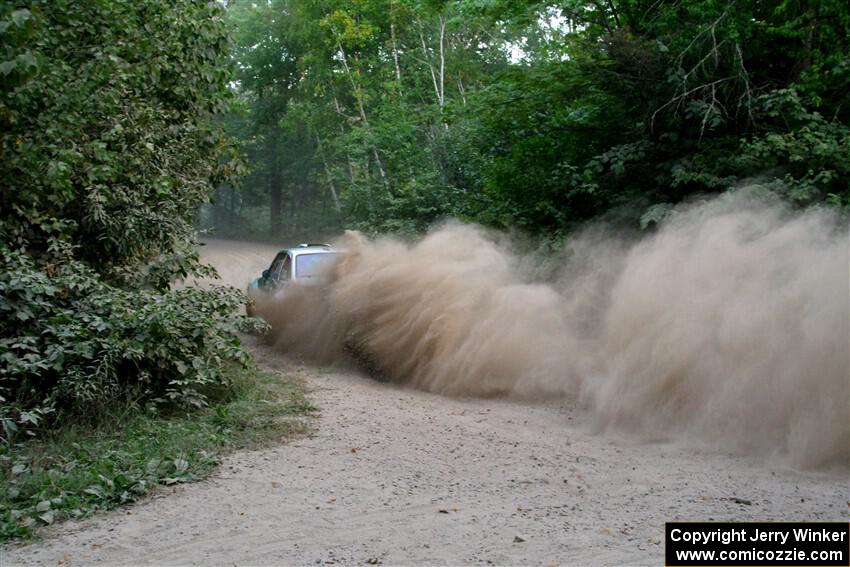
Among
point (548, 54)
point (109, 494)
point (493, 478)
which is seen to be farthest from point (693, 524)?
point (548, 54)

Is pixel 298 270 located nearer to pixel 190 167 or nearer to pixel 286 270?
pixel 286 270

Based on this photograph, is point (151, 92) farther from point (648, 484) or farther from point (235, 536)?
point (648, 484)

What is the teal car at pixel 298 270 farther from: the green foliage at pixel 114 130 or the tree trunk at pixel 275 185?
the tree trunk at pixel 275 185

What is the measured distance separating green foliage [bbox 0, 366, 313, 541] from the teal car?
15.0 feet

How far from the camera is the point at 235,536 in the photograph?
5.70 m

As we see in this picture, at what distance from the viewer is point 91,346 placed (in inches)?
349

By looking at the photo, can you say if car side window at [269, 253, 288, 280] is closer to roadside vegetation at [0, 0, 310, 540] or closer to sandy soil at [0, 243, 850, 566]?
roadside vegetation at [0, 0, 310, 540]

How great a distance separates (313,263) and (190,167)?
11.7 ft

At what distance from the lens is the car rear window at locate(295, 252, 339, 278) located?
1498 cm

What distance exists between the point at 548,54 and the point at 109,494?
1568 cm

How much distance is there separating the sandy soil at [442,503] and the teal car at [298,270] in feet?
19.9

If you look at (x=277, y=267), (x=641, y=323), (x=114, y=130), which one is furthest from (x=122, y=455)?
(x=277, y=267)

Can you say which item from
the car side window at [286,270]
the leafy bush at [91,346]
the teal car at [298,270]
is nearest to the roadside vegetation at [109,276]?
the leafy bush at [91,346]

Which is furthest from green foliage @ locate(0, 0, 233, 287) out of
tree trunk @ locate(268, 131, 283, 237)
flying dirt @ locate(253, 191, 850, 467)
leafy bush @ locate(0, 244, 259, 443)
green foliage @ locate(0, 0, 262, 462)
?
tree trunk @ locate(268, 131, 283, 237)
